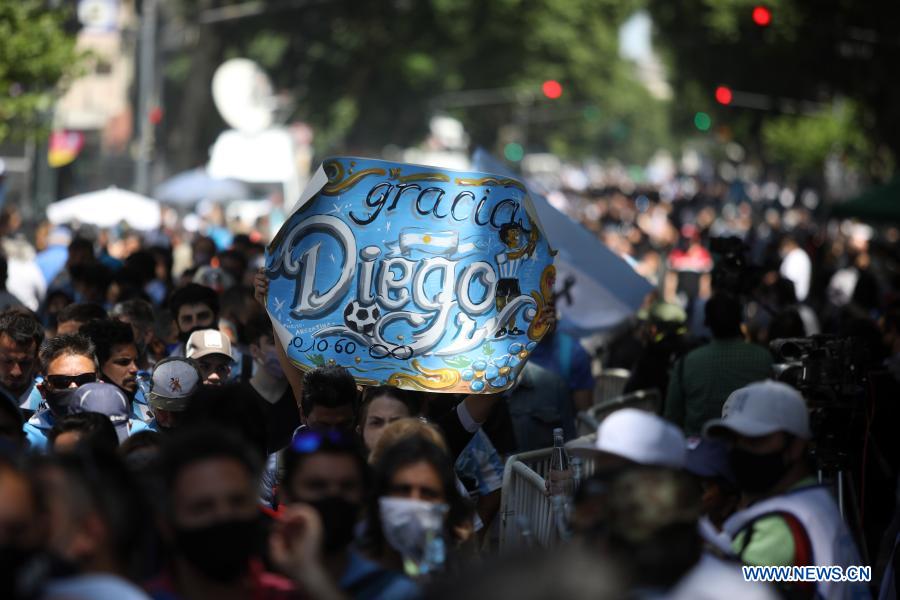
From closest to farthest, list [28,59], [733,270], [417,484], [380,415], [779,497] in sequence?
1. [417,484]
2. [779,497]
3. [380,415]
4. [733,270]
5. [28,59]

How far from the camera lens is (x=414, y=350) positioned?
8008 millimetres

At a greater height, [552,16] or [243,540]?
[552,16]

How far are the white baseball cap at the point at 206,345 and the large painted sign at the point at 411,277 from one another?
0.73 m

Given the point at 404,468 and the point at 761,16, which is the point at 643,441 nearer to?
the point at 404,468

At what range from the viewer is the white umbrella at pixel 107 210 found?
20.2 metres

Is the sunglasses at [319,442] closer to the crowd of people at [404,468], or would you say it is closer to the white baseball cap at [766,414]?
the crowd of people at [404,468]

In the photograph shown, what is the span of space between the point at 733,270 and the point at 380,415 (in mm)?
4584

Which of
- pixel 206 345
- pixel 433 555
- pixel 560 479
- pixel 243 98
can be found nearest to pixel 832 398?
pixel 560 479

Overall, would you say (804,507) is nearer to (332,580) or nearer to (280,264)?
(332,580)

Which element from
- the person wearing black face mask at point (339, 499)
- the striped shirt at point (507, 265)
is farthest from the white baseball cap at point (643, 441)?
the striped shirt at point (507, 265)

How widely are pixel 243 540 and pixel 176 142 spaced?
107ft

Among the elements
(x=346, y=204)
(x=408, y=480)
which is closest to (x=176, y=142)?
(x=346, y=204)

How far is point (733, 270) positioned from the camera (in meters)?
10.9

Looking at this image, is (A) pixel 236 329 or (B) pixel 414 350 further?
(A) pixel 236 329
